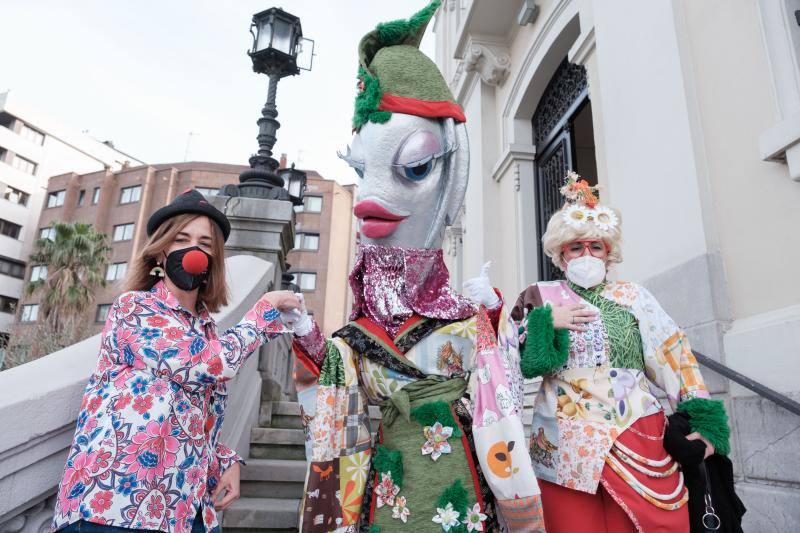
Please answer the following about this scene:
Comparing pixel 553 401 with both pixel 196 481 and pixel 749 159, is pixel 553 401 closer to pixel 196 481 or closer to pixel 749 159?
pixel 196 481

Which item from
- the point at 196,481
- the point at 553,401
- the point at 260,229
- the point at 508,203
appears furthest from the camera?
the point at 508,203

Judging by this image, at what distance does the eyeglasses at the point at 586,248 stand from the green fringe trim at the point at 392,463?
1227 mm

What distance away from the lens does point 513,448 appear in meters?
1.77

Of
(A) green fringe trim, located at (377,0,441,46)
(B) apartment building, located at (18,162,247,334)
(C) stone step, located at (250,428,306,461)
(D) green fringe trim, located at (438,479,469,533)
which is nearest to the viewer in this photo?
(D) green fringe trim, located at (438,479,469,533)

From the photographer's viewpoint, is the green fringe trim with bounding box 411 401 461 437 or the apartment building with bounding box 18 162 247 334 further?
the apartment building with bounding box 18 162 247 334

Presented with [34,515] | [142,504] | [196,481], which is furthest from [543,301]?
[34,515]

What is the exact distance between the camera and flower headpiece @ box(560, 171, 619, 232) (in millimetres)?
2359

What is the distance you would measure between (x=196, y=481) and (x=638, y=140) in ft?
12.3

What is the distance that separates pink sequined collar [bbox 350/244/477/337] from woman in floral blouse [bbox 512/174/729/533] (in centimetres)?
39

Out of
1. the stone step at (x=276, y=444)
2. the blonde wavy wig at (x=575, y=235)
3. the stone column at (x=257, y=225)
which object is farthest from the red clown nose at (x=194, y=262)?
the stone column at (x=257, y=225)

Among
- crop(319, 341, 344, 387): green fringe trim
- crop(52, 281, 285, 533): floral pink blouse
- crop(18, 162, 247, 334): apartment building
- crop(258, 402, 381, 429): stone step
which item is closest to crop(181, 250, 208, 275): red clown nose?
crop(52, 281, 285, 533): floral pink blouse

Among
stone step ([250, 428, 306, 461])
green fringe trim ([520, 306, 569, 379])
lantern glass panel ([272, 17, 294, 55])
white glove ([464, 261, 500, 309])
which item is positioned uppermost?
lantern glass panel ([272, 17, 294, 55])

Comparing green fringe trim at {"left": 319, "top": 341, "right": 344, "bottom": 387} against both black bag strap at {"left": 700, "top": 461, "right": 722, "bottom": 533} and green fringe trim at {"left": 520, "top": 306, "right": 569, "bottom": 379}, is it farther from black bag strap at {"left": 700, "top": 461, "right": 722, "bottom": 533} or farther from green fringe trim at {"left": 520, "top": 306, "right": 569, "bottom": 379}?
black bag strap at {"left": 700, "top": 461, "right": 722, "bottom": 533}

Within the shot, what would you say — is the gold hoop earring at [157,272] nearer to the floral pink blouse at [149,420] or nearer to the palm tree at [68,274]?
the floral pink blouse at [149,420]
